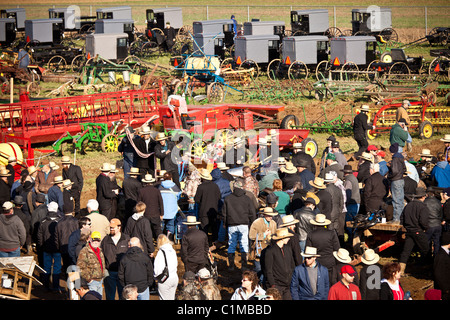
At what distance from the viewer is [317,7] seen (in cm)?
5194

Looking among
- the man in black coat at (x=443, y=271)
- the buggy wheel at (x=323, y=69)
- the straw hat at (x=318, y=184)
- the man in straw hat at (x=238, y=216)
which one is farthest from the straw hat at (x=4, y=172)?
the buggy wheel at (x=323, y=69)

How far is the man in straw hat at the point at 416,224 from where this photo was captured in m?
11.5

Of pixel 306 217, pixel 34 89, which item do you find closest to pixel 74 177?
pixel 306 217

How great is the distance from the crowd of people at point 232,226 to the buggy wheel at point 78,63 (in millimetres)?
17704

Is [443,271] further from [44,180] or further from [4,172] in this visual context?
[4,172]

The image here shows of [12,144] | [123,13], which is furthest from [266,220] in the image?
[123,13]

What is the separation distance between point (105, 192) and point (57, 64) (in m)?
22.3

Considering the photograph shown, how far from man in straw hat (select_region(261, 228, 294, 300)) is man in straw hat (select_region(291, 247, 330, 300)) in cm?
51

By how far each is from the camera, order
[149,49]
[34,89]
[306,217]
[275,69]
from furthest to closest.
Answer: [149,49], [275,69], [34,89], [306,217]

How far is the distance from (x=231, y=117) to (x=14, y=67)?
15159 mm

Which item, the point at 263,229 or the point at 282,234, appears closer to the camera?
the point at 282,234

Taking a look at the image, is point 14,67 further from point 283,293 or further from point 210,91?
point 283,293

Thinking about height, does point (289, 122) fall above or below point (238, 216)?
above

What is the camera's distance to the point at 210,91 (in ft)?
85.9
